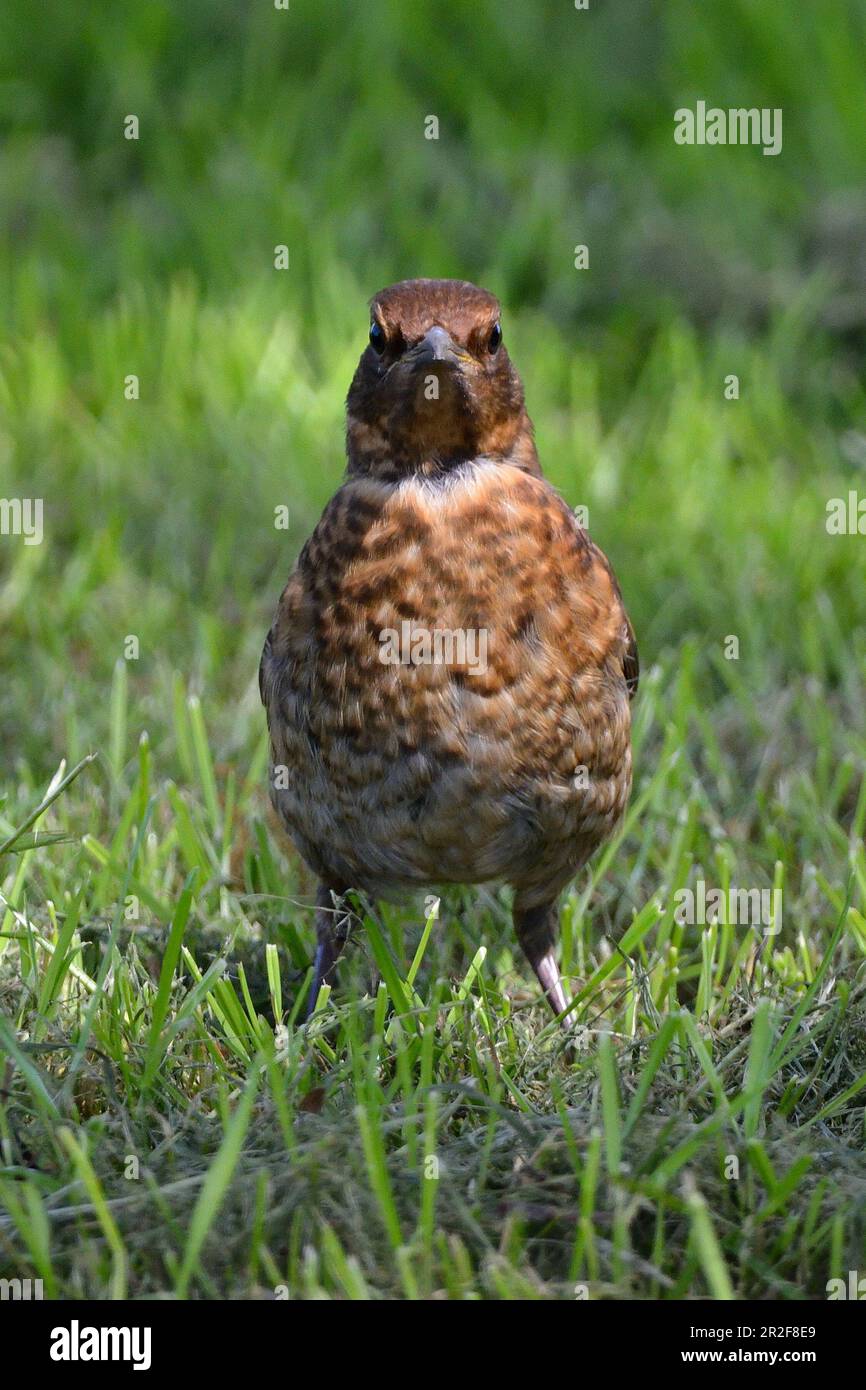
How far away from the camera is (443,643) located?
333 cm

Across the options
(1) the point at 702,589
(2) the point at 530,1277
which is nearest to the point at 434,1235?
(2) the point at 530,1277

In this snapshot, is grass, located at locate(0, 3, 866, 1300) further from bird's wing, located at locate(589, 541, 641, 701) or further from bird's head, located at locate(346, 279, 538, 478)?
bird's head, located at locate(346, 279, 538, 478)

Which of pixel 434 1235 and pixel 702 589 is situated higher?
pixel 702 589

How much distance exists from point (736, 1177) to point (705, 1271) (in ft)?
0.78

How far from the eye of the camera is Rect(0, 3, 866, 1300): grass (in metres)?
2.73

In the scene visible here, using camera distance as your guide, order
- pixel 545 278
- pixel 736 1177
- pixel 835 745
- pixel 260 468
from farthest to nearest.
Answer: pixel 545 278 < pixel 260 468 < pixel 835 745 < pixel 736 1177

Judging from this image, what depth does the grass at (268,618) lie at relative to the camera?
273cm

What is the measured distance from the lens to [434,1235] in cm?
268

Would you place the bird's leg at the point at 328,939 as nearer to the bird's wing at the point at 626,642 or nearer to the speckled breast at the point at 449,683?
the speckled breast at the point at 449,683

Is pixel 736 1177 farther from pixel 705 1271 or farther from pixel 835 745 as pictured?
pixel 835 745

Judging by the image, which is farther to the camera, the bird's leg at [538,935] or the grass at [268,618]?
the bird's leg at [538,935]

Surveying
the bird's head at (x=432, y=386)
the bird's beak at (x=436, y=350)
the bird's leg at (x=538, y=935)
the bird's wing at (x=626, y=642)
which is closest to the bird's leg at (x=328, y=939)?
the bird's leg at (x=538, y=935)

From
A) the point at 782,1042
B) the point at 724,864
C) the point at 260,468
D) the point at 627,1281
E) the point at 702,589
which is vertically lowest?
the point at 627,1281

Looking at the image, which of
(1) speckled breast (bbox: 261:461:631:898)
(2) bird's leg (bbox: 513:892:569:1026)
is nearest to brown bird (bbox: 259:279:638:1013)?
(1) speckled breast (bbox: 261:461:631:898)
